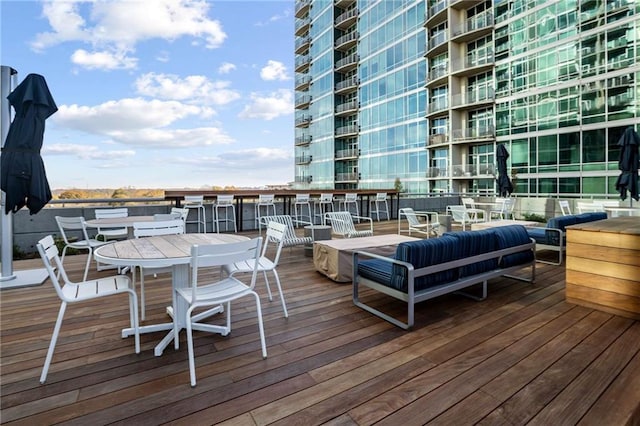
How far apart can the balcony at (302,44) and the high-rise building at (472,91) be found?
331 millimetres

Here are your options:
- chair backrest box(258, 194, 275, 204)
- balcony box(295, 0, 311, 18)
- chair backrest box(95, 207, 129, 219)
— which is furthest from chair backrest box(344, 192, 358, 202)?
balcony box(295, 0, 311, 18)

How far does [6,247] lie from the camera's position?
3.74 metres

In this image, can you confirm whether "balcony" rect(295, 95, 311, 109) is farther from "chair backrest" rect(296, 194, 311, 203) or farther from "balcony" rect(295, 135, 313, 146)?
"chair backrest" rect(296, 194, 311, 203)

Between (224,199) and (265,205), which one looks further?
(265,205)

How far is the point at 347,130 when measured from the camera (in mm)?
23578

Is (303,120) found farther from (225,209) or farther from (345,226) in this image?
(345,226)

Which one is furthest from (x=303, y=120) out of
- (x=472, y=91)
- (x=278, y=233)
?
(x=278, y=233)

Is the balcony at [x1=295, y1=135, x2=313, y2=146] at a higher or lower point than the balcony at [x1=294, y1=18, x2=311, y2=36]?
lower

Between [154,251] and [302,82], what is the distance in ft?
91.6

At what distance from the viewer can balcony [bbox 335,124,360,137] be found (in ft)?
75.3

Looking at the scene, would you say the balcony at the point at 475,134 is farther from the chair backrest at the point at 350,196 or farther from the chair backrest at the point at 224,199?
the chair backrest at the point at 224,199

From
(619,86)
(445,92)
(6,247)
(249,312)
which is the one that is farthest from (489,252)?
(445,92)

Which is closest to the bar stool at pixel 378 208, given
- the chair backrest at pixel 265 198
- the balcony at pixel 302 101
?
the chair backrest at pixel 265 198

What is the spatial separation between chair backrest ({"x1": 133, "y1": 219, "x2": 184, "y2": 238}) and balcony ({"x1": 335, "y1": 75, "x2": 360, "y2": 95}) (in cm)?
2142
